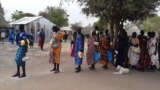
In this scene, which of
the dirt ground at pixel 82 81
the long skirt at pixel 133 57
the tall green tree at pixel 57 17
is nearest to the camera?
the dirt ground at pixel 82 81

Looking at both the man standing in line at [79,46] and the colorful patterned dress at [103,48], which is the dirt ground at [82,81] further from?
the colorful patterned dress at [103,48]

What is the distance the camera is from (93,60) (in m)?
14.5

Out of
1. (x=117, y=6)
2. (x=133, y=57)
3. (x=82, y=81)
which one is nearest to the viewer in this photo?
(x=82, y=81)

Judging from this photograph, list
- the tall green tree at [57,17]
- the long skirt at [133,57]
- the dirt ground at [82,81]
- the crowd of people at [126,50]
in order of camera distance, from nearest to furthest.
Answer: the dirt ground at [82,81]
the crowd of people at [126,50]
the long skirt at [133,57]
the tall green tree at [57,17]

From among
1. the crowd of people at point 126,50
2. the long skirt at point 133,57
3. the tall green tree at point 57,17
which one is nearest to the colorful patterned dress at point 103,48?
the crowd of people at point 126,50

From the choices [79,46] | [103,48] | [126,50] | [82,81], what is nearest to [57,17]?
[103,48]

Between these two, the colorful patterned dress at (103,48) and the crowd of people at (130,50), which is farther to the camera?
the colorful patterned dress at (103,48)

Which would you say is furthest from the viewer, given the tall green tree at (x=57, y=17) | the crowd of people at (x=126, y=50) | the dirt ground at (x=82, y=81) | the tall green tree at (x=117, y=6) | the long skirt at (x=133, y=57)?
the tall green tree at (x=57, y=17)

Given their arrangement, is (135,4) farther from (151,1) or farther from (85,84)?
(85,84)

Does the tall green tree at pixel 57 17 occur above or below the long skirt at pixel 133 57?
above

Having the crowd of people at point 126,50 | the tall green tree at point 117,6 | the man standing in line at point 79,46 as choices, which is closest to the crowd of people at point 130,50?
the crowd of people at point 126,50

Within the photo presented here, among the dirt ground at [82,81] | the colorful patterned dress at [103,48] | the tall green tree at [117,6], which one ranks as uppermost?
the tall green tree at [117,6]

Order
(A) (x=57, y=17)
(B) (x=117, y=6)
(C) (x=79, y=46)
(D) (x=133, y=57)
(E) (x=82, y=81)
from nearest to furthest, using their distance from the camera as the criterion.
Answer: (E) (x=82, y=81) < (C) (x=79, y=46) < (B) (x=117, y=6) < (D) (x=133, y=57) < (A) (x=57, y=17)

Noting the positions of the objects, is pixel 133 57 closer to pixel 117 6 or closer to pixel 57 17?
pixel 117 6
